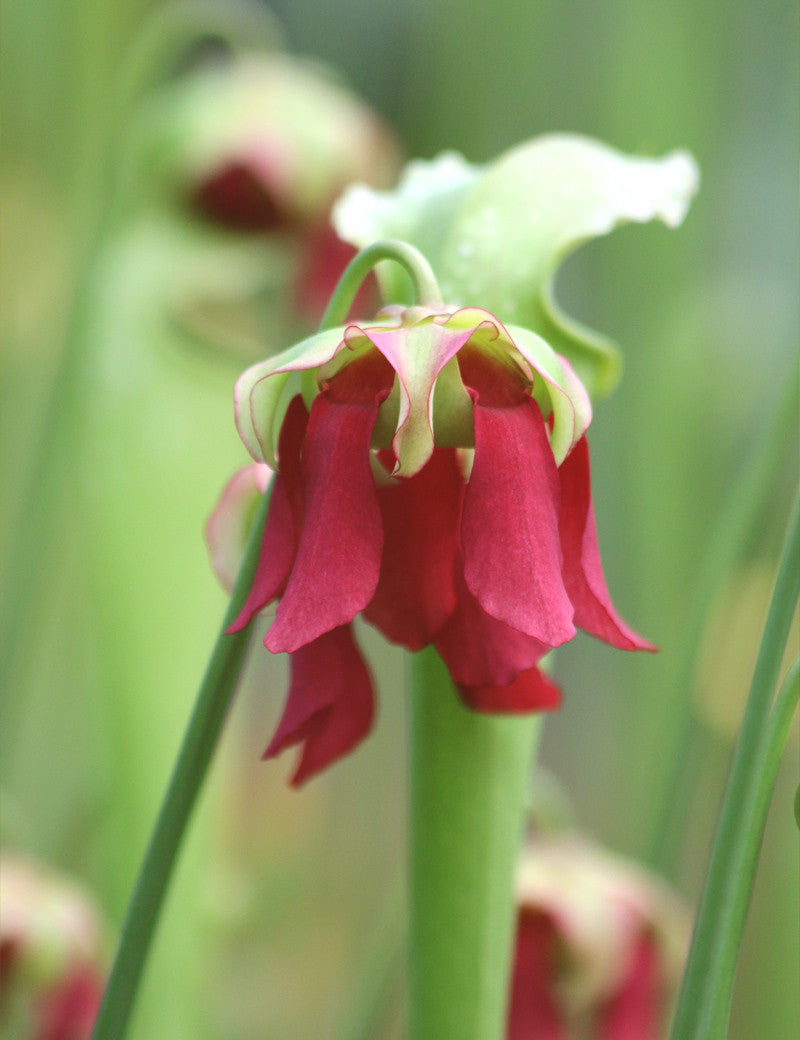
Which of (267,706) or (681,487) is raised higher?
(681,487)

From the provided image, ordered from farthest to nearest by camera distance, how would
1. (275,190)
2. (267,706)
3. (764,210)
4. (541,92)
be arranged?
(764,210)
(267,706)
(541,92)
(275,190)

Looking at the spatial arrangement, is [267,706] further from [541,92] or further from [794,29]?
[794,29]

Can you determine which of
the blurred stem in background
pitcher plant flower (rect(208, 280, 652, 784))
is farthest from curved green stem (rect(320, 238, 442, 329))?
the blurred stem in background

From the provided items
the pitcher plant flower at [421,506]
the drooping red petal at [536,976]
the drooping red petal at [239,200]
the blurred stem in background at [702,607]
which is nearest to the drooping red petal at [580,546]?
the pitcher plant flower at [421,506]

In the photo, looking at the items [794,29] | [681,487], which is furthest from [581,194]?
[794,29]

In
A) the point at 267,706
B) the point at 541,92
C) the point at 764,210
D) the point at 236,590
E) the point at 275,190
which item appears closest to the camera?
the point at 236,590

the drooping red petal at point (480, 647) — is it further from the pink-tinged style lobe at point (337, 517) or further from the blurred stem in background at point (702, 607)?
the blurred stem in background at point (702, 607)
